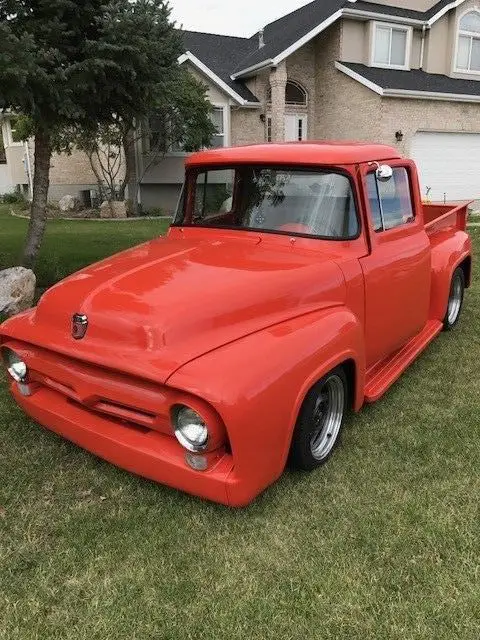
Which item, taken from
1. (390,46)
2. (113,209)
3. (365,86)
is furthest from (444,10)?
(113,209)

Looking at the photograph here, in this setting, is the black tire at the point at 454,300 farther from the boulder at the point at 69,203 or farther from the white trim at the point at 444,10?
the white trim at the point at 444,10

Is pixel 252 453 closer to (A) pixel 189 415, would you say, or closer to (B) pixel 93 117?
(A) pixel 189 415

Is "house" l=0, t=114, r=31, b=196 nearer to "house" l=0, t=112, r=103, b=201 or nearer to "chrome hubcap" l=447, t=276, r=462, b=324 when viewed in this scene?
"house" l=0, t=112, r=103, b=201

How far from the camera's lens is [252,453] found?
249 centimetres

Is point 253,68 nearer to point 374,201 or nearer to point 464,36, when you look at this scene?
point 464,36

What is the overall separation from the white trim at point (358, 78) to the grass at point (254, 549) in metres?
16.3

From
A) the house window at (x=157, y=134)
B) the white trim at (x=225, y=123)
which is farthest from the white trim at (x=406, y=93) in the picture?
the house window at (x=157, y=134)

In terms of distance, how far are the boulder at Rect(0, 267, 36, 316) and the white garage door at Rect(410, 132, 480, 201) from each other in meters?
15.7

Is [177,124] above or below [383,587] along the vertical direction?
above

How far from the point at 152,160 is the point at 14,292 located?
13120 millimetres

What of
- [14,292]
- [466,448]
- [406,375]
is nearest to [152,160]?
[14,292]

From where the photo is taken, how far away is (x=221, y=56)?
69.5 ft

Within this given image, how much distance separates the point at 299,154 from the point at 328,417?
67.8 inches

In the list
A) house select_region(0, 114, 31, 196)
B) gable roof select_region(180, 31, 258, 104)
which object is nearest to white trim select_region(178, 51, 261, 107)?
gable roof select_region(180, 31, 258, 104)
